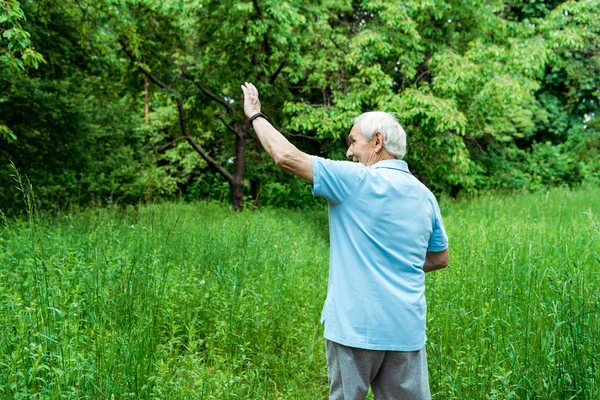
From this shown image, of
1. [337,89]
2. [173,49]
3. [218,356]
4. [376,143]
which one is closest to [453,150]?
[337,89]

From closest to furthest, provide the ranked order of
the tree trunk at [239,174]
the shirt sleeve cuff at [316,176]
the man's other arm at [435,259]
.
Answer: the shirt sleeve cuff at [316,176] → the man's other arm at [435,259] → the tree trunk at [239,174]

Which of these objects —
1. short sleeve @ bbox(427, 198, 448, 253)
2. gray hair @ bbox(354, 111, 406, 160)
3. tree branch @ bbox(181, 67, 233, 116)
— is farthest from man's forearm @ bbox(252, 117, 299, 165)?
tree branch @ bbox(181, 67, 233, 116)

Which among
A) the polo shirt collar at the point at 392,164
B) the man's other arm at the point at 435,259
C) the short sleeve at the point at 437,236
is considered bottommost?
the man's other arm at the point at 435,259

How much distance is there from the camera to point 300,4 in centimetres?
1185

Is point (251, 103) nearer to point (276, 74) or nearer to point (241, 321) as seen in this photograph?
point (241, 321)

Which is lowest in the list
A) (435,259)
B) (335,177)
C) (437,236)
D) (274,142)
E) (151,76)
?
(435,259)

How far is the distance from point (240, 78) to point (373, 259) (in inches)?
422

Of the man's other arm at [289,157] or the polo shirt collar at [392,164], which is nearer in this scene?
the man's other arm at [289,157]

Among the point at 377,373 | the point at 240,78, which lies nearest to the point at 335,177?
the point at 377,373

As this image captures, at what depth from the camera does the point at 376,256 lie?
2477mm

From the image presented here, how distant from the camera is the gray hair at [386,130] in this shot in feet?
8.39

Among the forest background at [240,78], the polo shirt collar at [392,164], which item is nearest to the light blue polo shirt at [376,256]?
the polo shirt collar at [392,164]

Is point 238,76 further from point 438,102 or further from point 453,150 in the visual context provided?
point 453,150

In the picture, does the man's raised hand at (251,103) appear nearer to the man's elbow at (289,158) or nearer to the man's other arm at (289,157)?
the man's other arm at (289,157)
